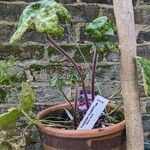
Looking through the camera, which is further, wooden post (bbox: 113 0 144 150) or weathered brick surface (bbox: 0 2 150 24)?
weathered brick surface (bbox: 0 2 150 24)

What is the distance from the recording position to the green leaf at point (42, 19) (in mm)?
1226

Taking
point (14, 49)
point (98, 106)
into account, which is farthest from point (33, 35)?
point (98, 106)

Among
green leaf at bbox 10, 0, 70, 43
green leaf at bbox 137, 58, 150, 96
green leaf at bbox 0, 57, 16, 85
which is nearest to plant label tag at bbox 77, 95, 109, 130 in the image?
green leaf at bbox 137, 58, 150, 96

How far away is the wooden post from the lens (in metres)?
1.33

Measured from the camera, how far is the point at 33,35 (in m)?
1.78

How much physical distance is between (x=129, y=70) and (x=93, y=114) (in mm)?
214

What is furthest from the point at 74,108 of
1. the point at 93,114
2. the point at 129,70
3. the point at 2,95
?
the point at 2,95

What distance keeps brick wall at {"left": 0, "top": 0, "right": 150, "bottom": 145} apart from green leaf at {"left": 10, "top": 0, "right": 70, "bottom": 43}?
1.44 feet

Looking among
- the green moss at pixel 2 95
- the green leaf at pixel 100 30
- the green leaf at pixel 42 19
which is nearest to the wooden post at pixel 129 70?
the green leaf at pixel 100 30

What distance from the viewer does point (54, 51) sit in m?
A: 1.80

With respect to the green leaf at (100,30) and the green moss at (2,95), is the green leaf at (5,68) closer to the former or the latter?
the green moss at (2,95)

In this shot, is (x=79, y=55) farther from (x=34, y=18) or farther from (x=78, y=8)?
(x=34, y=18)

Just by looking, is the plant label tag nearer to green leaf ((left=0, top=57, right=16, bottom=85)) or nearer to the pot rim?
the pot rim

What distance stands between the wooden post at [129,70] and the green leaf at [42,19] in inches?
7.6
